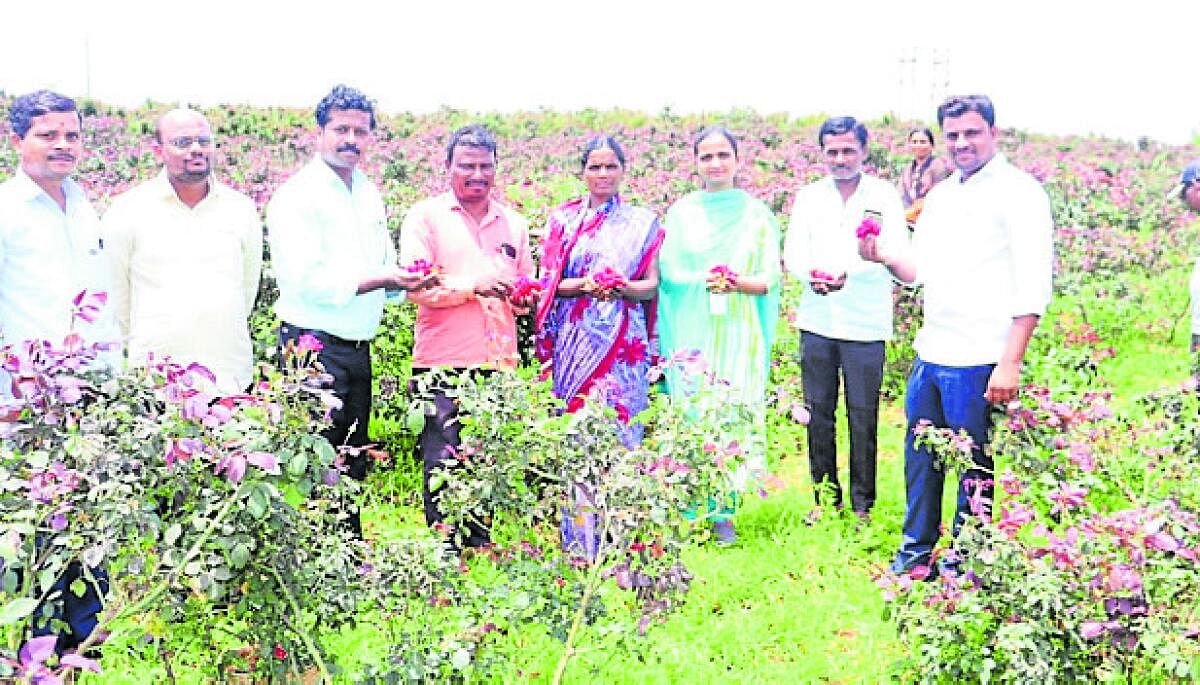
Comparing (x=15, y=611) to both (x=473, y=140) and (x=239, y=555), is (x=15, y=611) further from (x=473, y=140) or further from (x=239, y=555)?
(x=473, y=140)

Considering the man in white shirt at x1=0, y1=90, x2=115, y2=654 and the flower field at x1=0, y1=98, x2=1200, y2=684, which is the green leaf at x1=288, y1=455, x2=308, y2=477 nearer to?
the flower field at x1=0, y1=98, x2=1200, y2=684

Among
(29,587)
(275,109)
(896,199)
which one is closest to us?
(29,587)

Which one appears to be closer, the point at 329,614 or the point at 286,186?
the point at 329,614

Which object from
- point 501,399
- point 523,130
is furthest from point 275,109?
point 501,399

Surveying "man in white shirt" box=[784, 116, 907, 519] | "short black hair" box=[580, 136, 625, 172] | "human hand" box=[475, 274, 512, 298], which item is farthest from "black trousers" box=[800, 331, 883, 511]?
"human hand" box=[475, 274, 512, 298]

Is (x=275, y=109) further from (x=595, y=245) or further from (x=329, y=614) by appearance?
(x=329, y=614)

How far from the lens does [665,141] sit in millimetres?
20578

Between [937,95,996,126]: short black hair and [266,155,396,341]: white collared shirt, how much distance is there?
2.05 m

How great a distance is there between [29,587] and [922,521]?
3046 mm

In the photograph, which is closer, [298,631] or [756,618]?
[298,631]

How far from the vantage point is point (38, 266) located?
10.3 ft

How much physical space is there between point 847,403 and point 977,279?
116 centimetres

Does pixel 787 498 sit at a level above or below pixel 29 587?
below

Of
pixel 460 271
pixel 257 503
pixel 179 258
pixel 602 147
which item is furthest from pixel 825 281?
pixel 257 503
